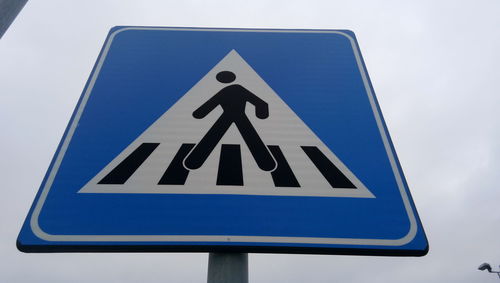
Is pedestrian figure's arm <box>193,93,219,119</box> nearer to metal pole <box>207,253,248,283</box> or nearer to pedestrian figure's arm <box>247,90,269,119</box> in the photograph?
pedestrian figure's arm <box>247,90,269,119</box>

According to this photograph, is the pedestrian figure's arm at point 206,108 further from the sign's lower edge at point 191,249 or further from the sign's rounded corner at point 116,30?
the sign's rounded corner at point 116,30

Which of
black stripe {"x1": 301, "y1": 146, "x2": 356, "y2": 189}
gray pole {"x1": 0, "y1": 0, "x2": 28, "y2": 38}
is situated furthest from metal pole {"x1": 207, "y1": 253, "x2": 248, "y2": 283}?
gray pole {"x1": 0, "y1": 0, "x2": 28, "y2": 38}

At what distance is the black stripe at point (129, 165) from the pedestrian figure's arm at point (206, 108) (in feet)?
0.53

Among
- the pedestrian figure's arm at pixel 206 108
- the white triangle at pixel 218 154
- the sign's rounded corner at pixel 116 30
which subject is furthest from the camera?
the sign's rounded corner at pixel 116 30

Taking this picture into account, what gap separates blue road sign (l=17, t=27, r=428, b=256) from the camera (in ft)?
2.43

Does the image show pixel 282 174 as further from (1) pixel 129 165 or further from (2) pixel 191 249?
(1) pixel 129 165

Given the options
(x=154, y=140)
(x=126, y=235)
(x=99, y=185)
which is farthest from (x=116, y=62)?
(x=126, y=235)

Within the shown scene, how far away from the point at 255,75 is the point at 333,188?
20.9 inches

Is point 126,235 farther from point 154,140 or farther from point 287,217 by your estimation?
point 287,217

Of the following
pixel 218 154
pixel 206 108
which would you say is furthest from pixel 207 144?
pixel 206 108

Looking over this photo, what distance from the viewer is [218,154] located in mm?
870

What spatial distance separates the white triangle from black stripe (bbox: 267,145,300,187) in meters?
0.01

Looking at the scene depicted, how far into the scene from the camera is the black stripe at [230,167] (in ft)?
2.72

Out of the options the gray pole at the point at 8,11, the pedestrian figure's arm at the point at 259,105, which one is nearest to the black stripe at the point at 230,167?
the pedestrian figure's arm at the point at 259,105
